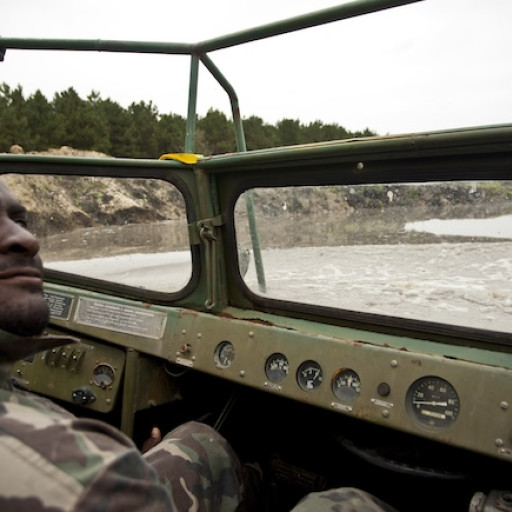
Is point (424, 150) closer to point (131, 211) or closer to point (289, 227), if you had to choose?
point (289, 227)

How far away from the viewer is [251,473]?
200 centimetres

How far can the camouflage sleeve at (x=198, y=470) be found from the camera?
1.54m

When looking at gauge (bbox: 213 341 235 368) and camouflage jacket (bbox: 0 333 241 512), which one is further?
gauge (bbox: 213 341 235 368)

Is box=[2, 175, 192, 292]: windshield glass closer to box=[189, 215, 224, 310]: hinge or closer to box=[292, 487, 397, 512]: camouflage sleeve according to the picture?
box=[189, 215, 224, 310]: hinge

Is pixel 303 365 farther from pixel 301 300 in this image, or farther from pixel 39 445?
pixel 39 445

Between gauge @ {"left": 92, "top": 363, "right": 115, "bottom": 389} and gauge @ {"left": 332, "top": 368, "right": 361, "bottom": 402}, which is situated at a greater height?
gauge @ {"left": 332, "top": 368, "right": 361, "bottom": 402}

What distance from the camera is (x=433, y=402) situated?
1.74 meters

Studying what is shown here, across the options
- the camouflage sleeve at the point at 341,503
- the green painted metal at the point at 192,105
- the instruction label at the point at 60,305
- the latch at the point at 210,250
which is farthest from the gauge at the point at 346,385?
the instruction label at the point at 60,305

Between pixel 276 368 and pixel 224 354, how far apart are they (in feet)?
0.81

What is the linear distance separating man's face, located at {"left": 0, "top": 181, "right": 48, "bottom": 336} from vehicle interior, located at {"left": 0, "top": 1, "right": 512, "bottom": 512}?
43.3 inches

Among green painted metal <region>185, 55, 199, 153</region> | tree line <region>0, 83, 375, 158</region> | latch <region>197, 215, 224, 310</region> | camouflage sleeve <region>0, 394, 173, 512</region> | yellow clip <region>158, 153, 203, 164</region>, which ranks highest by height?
tree line <region>0, 83, 375, 158</region>

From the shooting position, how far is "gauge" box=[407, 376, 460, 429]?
1.70 meters

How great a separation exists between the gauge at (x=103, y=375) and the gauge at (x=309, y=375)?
0.91 metres

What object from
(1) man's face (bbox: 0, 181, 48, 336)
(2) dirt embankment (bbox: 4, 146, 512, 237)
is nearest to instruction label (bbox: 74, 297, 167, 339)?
(2) dirt embankment (bbox: 4, 146, 512, 237)
